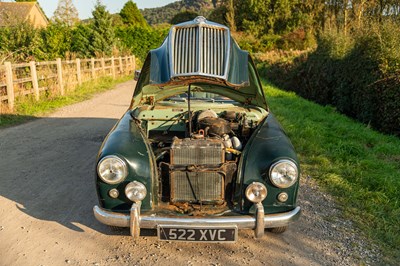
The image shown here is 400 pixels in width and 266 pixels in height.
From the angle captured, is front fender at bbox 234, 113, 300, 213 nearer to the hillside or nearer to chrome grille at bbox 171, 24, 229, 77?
chrome grille at bbox 171, 24, 229, 77

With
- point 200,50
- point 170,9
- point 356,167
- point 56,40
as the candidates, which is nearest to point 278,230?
point 200,50

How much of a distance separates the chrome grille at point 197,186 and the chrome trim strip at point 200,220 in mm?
304

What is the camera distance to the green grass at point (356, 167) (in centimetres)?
396

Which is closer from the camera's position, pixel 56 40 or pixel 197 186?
pixel 197 186

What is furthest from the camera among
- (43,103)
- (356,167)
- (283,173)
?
(43,103)

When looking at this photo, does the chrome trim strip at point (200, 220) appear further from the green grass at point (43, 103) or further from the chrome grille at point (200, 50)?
the green grass at point (43, 103)

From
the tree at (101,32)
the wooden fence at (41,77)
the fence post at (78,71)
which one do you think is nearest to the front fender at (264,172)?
the wooden fence at (41,77)

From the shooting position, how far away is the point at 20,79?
10.4 m

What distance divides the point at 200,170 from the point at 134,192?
62 centimetres

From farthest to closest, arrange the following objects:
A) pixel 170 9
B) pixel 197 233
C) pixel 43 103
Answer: pixel 170 9 → pixel 43 103 → pixel 197 233

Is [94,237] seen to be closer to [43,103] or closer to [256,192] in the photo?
[256,192]

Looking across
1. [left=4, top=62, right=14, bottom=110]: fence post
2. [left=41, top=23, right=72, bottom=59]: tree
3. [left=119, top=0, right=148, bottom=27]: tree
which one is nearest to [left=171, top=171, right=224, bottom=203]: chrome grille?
[left=4, top=62, right=14, bottom=110]: fence post

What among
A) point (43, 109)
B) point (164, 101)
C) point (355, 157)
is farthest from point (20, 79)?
point (355, 157)

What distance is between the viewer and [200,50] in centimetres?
397
